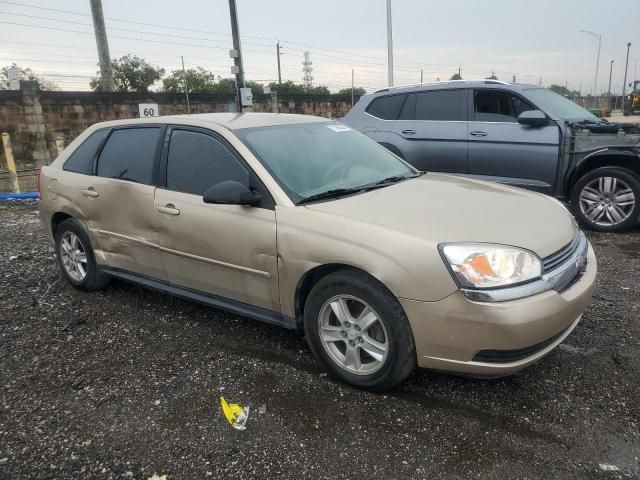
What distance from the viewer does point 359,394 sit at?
298cm

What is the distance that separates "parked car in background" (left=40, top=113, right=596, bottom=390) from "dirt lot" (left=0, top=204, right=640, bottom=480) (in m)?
0.31

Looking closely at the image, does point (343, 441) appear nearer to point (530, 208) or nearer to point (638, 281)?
point (530, 208)

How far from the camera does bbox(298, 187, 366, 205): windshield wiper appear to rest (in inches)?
126

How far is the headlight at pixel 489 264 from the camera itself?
2.54 m

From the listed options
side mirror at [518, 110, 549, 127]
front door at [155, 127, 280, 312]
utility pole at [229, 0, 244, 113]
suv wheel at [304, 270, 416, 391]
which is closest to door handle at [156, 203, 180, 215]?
front door at [155, 127, 280, 312]

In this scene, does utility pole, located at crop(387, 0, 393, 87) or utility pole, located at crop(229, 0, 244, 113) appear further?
utility pole, located at crop(387, 0, 393, 87)

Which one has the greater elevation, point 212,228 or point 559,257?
point 212,228

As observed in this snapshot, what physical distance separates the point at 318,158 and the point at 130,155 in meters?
1.61

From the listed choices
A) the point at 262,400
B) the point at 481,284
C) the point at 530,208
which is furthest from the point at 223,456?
the point at 530,208

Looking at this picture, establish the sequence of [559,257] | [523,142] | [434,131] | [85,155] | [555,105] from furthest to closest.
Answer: [434,131] < [555,105] < [523,142] < [85,155] < [559,257]

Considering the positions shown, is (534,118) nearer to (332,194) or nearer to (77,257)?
(332,194)

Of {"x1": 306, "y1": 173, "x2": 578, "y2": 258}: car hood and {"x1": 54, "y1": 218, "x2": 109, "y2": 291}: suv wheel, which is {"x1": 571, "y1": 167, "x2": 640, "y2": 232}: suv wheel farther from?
{"x1": 54, "y1": 218, "x2": 109, "y2": 291}: suv wheel

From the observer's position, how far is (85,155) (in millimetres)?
4598

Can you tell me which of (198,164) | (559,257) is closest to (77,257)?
(198,164)
